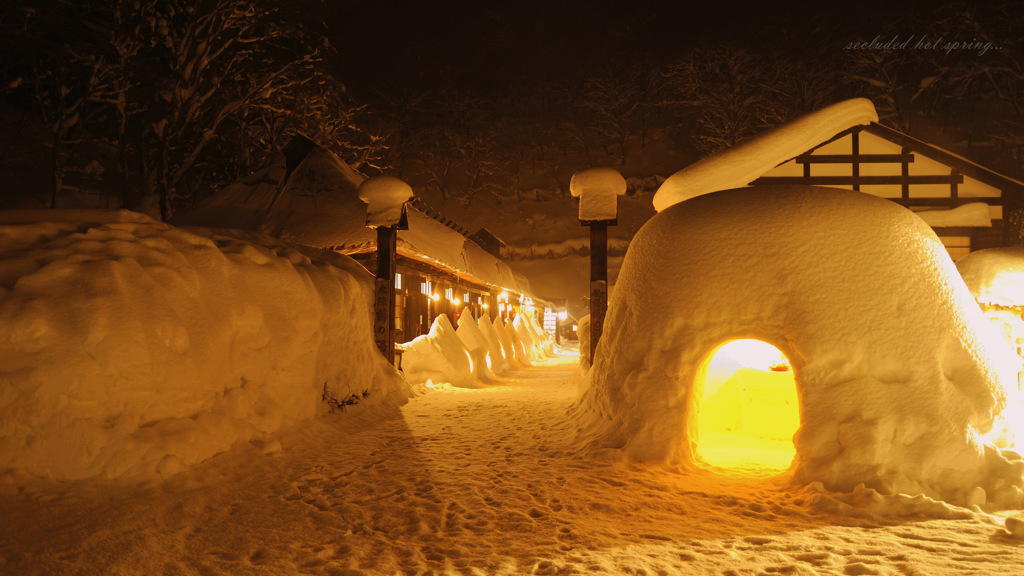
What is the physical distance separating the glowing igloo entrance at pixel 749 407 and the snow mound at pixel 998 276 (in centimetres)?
269

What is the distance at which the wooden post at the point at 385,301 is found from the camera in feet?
32.6

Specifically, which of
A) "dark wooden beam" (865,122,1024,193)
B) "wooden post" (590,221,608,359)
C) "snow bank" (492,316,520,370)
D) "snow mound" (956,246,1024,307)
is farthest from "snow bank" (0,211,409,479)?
"dark wooden beam" (865,122,1024,193)

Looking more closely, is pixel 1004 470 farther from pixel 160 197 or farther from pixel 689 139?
pixel 689 139

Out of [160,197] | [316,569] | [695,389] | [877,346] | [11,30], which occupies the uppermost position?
[11,30]

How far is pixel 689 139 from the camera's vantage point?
4647 centimetres

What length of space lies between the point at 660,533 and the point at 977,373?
3338 mm

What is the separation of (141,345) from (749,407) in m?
7.54

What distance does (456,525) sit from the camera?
4.09 meters

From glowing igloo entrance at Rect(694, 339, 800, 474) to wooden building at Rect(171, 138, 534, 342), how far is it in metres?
7.56

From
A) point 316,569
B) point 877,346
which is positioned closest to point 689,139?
point 877,346

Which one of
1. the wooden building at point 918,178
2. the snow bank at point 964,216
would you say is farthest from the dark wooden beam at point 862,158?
the snow bank at point 964,216

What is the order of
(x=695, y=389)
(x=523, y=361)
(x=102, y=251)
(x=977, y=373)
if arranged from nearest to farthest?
(x=977, y=373) → (x=102, y=251) → (x=695, y=389) → (x=523, y=361)

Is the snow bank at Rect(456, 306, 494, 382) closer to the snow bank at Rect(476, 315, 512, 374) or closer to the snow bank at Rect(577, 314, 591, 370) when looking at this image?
the snow bank at Rect(476, 315, 512, 374)

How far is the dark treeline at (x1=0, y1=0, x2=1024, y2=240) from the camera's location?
12328mm
